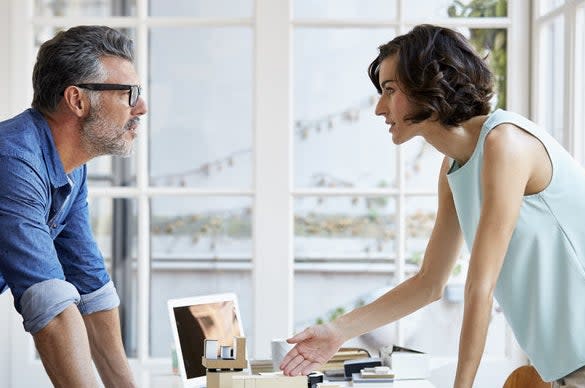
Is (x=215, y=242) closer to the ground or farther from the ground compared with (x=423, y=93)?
closer to the ground

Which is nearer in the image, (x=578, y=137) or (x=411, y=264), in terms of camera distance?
(x=578, y=137)

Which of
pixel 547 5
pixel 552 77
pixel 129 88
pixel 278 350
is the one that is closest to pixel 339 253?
pixel 552 77

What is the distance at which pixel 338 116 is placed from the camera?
5266mm

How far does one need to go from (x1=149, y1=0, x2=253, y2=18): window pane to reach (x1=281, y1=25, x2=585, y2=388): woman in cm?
289

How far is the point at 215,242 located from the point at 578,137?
7.56 ft

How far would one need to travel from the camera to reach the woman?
6.48 feet

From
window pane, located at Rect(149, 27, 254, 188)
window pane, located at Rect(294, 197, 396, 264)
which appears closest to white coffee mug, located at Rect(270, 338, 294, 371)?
window pane, located at Rect(149, 27, 254, 188)

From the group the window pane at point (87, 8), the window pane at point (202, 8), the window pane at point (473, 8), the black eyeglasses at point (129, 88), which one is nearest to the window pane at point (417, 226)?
the window pane at point (473, 8)

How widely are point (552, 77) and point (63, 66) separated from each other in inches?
93.1

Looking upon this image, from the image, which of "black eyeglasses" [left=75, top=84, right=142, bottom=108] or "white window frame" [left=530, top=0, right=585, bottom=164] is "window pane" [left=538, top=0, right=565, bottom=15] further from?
"black eyeglasses" [left=75, top=84, right=142, bottom=108]

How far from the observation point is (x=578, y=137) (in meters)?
3.42

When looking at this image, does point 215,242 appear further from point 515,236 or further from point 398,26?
point 515,236

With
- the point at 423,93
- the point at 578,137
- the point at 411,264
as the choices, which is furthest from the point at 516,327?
the point at 411,264

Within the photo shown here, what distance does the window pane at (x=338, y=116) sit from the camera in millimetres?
5125
